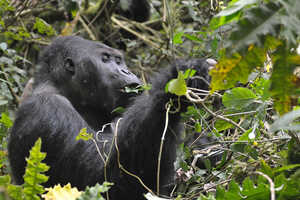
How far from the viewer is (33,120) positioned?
10.0 ft

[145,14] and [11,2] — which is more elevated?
[11,2]

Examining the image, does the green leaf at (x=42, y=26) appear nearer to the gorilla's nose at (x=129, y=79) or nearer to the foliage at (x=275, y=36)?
the gorilla's nose at (x=129, y=79)

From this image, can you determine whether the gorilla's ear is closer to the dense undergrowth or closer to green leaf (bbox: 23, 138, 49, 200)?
the dense undergrowth

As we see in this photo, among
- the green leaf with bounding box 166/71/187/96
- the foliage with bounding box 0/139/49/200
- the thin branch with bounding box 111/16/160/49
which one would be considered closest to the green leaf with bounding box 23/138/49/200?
the foliage with bounding box 0/139/49/200

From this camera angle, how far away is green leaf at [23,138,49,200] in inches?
58.6

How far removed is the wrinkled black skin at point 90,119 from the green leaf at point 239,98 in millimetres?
271

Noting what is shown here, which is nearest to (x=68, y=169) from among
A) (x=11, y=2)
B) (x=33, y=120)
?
(x=33, y=120)

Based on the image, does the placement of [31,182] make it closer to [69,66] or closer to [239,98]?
[239,98]

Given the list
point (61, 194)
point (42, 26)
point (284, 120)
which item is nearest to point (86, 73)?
point (42, 26)

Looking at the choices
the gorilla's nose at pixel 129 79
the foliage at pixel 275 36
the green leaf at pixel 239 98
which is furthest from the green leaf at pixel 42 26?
the foliage at pixel 275 36

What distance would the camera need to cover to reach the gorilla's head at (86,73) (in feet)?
11.0

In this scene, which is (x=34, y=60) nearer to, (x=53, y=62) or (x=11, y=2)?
(x=11, y=2)

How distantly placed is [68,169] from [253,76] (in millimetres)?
1354

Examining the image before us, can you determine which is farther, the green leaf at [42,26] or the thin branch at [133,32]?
the thin branch at [133,32]
